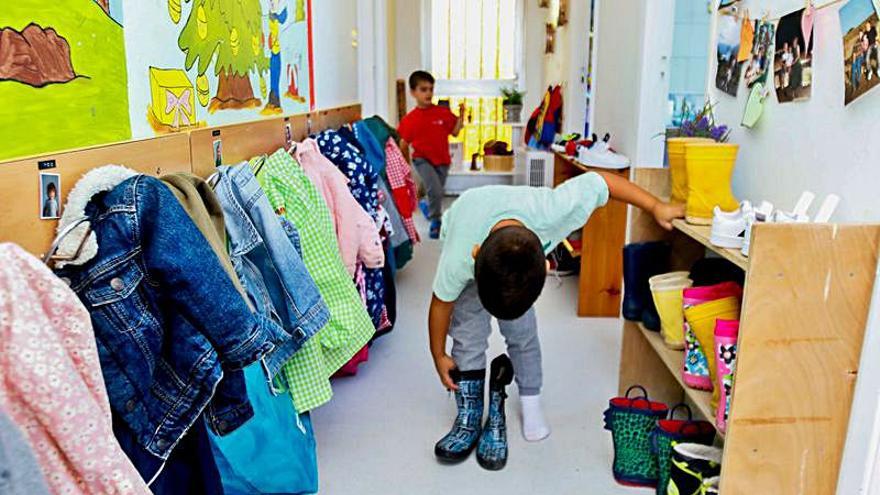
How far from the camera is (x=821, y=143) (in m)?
1.56

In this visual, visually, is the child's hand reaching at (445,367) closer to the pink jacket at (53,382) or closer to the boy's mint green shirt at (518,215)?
the boy's mint green shirt at (518,215)

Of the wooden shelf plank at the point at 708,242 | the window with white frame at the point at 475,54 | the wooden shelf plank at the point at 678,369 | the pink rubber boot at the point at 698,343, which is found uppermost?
the window with white frame at the point at 475,54

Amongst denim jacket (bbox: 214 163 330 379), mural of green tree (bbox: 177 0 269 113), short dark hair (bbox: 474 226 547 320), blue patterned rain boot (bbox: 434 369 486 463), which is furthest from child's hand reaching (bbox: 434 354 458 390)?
mural of green tree (bbox: 177 0 269 113)

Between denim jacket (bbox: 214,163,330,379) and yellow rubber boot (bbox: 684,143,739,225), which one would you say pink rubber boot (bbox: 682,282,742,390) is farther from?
denim jacket (bbox: 214,163,330,379)

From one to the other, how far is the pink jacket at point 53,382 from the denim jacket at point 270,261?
27.9 inches

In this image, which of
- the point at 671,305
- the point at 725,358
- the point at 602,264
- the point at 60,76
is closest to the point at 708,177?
the point at 671,305

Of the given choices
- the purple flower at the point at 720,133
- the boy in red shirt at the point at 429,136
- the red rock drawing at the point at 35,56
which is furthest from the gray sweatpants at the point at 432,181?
the red rock drawing at the point at 35,56

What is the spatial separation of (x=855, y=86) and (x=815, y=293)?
0.44 meters

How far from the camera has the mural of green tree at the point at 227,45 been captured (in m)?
1.73

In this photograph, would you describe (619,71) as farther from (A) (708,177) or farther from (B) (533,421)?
(B) (533,421)

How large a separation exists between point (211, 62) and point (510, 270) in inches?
38.8

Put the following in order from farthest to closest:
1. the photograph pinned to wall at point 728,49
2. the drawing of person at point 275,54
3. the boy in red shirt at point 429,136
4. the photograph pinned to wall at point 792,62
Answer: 1. the boy in red shirt at point 429,136
2. the drawing of person at point 275,54
3. the photograph pinned to wall at point 728,49
4. the photograph pinned to wall at point 792,62

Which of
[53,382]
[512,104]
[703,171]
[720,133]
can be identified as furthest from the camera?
[512,104]

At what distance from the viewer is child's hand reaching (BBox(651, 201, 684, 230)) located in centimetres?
184
